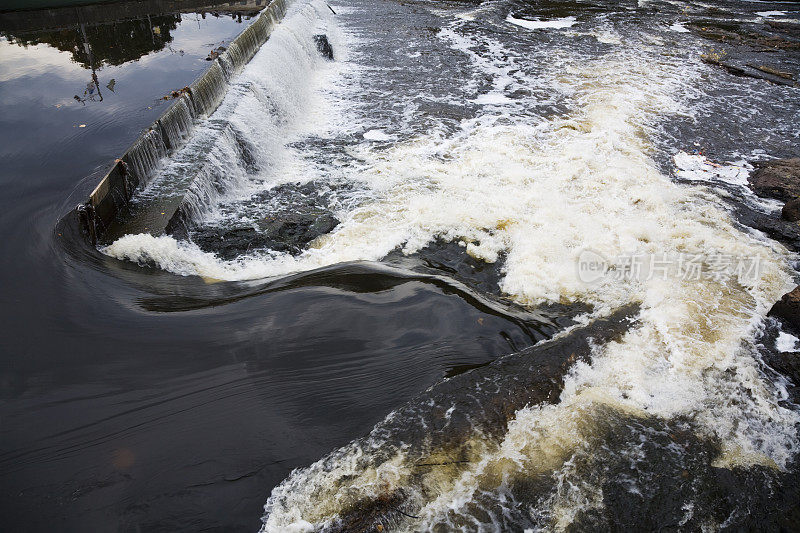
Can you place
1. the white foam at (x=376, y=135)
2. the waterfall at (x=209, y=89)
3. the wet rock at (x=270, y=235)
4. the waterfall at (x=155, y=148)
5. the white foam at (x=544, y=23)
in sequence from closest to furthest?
the waterfall at (x=155, y=148) < the wet rock at (x=270, y=235) < the waterfall at (x=209, y=89) < the white foam at (x=376, y=135) < the white foam at (x=544, y=23)

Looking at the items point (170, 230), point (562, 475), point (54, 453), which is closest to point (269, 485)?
point (54, 453)

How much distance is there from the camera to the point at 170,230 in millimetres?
5613

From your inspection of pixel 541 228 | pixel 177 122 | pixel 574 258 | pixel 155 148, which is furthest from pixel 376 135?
pixel 574 258

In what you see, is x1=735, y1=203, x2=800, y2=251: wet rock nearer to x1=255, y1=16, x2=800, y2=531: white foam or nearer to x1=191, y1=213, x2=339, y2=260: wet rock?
x1=255, y1=16, x2=800, y2=531: white foam

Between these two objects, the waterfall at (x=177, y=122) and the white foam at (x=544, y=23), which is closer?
the waterfall at (x=177, y=122)

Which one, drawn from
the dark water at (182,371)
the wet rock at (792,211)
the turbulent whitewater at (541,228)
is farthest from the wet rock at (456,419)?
the wet rock at (792,211)

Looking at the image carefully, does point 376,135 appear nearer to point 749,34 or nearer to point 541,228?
point 541,228

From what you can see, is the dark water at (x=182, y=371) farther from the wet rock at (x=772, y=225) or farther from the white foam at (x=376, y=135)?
the white foam at (x=376, y=135)

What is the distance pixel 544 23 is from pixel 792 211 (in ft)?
42.6

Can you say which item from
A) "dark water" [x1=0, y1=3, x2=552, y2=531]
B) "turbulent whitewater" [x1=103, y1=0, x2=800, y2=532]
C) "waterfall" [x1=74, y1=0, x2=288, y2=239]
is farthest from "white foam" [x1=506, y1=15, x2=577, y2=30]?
"dark water" [x1=0, y1=3, x2=552, y2=531]

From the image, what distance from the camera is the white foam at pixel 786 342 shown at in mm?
4691

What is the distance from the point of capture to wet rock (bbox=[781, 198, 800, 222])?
22.1ft

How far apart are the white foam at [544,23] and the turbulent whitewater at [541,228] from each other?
244 cm

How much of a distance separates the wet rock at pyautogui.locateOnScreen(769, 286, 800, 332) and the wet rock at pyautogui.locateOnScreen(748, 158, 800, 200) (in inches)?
129
